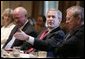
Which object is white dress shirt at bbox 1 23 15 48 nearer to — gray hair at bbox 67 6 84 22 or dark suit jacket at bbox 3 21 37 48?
dark suit jacket at bbox 3 21 37 48

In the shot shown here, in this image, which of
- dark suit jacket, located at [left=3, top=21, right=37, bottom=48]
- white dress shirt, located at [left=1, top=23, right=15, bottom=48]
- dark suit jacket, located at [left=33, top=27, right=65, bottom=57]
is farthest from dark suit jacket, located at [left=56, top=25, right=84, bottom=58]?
white dress shirt, located at [left=1, top=23, right=15, bottom=48]

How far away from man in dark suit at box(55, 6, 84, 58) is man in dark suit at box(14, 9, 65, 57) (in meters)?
0.17

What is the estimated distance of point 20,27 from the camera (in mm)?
3910

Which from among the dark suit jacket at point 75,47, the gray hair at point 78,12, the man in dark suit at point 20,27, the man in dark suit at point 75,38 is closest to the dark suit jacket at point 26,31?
the man in dark suit at point 20,27

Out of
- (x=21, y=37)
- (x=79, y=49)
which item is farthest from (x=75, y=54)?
(x=21, y=37)

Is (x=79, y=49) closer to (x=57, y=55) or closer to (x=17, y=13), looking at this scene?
(x=57, y=55)

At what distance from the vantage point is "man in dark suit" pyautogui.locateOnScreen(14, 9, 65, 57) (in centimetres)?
296

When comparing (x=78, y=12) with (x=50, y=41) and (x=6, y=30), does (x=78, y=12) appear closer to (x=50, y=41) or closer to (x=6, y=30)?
(x=50, y=41)

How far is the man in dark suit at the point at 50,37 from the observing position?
2.96 metres

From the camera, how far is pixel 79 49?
94.0 inches

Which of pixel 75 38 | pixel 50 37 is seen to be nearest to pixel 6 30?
pixel 50 37

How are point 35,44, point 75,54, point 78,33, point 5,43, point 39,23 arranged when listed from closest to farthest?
1. point 75,54
2. point 78,33
3. point 35,44
4. point 5,43
5. point 39,23

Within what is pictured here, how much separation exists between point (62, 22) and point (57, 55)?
1385 millimetres

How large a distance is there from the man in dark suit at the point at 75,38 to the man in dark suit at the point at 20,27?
80 centimetres
